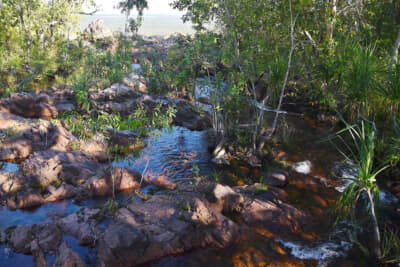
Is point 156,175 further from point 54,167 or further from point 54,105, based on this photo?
point 54,105

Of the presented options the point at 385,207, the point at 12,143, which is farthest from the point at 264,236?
the point at 12,143

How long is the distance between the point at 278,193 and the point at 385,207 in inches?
114

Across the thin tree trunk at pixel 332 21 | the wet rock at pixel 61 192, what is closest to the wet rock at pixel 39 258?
the wet rock at pixel 61 192

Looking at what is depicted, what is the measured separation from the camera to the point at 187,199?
23.5 ft

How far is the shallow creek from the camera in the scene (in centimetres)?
607

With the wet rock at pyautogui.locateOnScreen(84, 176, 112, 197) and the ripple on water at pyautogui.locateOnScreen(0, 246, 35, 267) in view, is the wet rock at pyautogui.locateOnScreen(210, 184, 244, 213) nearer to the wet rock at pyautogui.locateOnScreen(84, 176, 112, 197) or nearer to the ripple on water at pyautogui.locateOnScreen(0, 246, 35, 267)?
the wet rock at pyautogui.locateOnScreen(84, 176, 112, 197)

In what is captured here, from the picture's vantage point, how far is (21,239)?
610 centimetres

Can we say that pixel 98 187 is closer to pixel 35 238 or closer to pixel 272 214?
pixel 35 238

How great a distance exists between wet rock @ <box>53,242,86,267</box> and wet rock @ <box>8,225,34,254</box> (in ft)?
3.14

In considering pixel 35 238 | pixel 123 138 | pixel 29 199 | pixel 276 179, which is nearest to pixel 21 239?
pixel 35 238

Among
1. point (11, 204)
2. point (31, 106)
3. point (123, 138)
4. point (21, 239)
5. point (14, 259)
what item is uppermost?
point (31, 106)

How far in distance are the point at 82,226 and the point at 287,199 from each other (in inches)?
227

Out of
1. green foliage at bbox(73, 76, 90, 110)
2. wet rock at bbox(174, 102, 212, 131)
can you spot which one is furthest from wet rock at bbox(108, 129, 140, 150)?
wet rock at bbox(174, 102, 212, 131)

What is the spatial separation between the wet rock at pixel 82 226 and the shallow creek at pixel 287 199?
0.20 m
